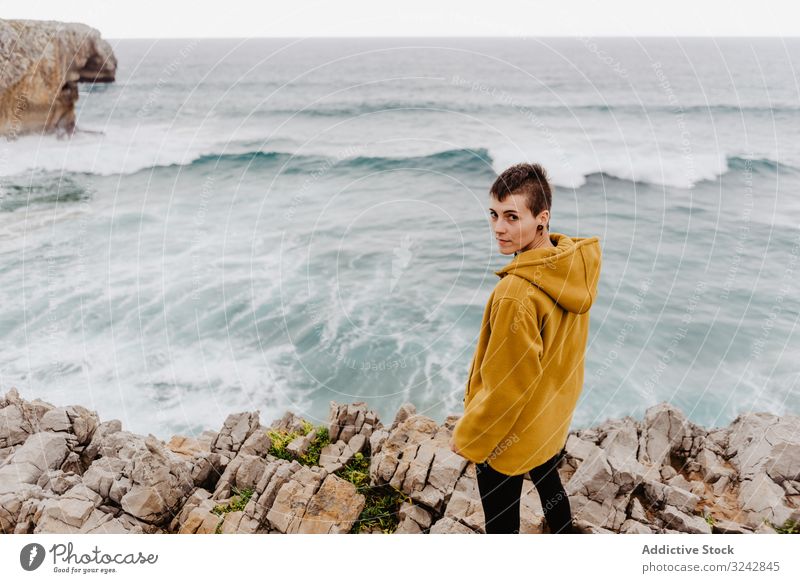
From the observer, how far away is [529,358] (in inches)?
90.7

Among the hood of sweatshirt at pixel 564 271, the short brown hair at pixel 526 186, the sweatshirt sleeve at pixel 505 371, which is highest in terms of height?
the short brown hair at pixel 526 186

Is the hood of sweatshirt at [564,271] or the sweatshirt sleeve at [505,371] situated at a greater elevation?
the hood of sweatshirt at [564,271]

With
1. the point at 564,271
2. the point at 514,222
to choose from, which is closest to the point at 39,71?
the point at 514,222

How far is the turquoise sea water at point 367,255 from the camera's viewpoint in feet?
28.2

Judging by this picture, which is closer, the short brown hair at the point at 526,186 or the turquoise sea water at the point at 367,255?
the short brown hair at the point at 526,186

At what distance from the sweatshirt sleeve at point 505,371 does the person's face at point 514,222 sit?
35 cm

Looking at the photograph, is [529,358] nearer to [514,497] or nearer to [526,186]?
[526,186]

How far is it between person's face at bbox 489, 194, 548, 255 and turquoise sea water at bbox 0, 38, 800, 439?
11.3 feet

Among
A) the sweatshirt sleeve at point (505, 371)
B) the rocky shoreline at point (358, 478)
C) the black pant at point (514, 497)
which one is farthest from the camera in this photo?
the rocky shoreline at point (358, 478)

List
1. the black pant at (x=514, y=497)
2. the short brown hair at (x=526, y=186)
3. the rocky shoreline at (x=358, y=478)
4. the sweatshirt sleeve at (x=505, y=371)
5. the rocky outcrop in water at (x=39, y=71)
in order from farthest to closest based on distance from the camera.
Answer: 1. the rocky outcrop in water at (x=39, y=71)
2. the rocky shoreline at (x=358, y=478)
3. the black pant at (x=514, y=497)
4. the short brown hair at (x=526, y=186)
5. the sweatshirt sleeve at (x=505, y=371)

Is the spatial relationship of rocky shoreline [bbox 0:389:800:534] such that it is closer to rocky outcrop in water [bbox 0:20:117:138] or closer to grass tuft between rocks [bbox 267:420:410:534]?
grass tuft between rocks [bbox 267:420:410:534]

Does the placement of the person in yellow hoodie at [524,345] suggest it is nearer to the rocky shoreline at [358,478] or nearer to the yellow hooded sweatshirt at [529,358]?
the yellow hooded sweatshirt at [529,358]

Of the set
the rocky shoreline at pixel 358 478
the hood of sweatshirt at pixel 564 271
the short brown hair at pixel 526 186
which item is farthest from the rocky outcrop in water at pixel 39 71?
the hood of sweatshirt at pixel 564 271
